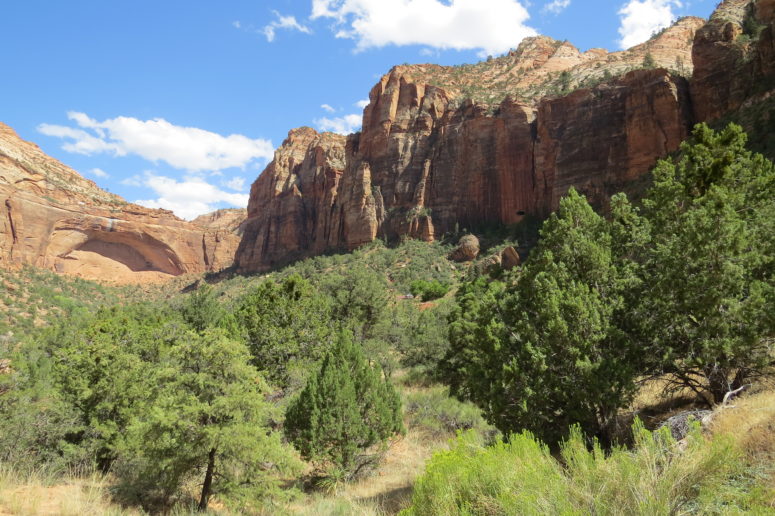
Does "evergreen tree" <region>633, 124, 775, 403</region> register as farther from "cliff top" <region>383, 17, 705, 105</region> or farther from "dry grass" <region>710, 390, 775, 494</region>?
"cliff top" <region>383, 17, 705, 105</region>

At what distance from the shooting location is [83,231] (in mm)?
89625

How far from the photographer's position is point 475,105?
240 ft

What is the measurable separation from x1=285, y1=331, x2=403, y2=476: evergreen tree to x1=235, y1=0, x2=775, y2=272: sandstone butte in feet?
122

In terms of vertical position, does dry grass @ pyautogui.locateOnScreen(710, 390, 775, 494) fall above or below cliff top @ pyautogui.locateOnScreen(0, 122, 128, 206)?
below

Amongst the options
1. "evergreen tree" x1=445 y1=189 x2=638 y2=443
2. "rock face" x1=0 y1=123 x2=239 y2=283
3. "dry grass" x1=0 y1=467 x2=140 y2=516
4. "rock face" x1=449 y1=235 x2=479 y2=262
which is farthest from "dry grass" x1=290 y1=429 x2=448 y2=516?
"rock face" x1=0 y1=123 x2=239 y2=283

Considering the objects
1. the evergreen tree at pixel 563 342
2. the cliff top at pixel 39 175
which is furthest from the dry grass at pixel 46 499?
the cliff top at pixel 39 175

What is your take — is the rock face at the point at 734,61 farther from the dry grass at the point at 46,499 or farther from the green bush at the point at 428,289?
the dry grass at the point at 46,499

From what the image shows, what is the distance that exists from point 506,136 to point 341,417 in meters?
63.7

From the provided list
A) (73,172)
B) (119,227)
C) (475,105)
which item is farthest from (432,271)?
(73,172)

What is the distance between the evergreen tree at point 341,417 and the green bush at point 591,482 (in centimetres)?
869

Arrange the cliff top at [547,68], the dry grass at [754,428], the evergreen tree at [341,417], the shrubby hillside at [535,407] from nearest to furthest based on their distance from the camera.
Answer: the dry grass at [754,428], the shrubby hillside at [535,407], the evergreen tree at [341,417], the cliff top at [547,68]

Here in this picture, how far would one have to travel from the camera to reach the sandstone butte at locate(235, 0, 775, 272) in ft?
147

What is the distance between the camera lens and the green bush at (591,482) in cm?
375

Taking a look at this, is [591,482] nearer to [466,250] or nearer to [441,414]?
[441,414]
